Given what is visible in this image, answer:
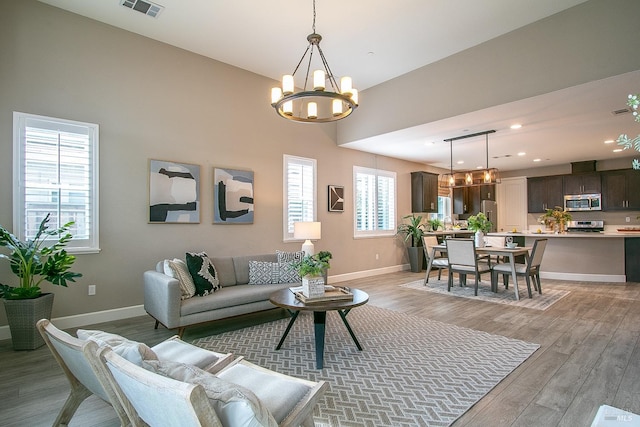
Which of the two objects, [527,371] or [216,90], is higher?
[216,90]

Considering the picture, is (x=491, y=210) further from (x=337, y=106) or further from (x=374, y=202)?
(x=337, y=106)

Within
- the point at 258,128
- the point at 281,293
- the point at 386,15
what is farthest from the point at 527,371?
the point at 258,128

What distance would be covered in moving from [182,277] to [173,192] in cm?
149

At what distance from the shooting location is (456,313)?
14.6 ft

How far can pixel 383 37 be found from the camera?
4328 millimetres

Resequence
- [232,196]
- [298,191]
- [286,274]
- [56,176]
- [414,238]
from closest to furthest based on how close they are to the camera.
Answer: [56,176]
[286,274]
[232,196]
[298,191]
[414,238]

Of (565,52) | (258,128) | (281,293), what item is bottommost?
(281,293)

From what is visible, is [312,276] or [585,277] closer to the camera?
[312,276]

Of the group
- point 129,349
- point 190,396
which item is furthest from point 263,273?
point 190,396

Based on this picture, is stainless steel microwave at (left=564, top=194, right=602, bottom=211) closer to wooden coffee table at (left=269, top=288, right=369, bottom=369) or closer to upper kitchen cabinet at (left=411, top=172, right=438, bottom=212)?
upper kitchen cabinet at (left=411, top=172, right=438, bottom=212)

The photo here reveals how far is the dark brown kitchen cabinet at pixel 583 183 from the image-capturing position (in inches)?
326

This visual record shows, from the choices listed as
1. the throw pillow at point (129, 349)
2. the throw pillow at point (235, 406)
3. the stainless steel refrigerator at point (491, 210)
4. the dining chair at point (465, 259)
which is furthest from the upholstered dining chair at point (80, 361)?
the stainless steel refrigerator at point (491, 210)

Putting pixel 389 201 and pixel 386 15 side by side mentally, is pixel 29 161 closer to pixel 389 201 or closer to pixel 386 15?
pixel 386 15

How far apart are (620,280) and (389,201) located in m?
4.91
